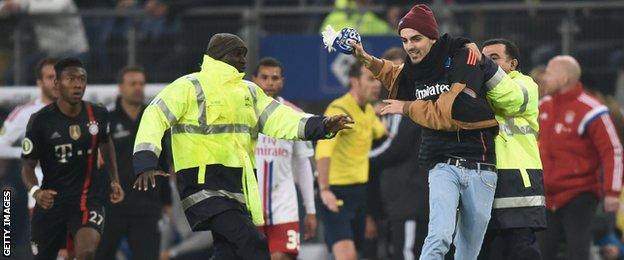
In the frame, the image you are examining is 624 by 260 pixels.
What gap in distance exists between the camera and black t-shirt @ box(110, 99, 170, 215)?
1548 centimetres

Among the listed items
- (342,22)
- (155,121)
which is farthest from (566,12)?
(155,121)

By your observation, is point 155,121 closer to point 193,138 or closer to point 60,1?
point 193,138

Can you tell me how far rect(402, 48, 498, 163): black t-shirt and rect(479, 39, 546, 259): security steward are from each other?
0.25m

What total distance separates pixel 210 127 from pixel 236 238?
858 millimetres

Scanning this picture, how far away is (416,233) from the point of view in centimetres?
1449

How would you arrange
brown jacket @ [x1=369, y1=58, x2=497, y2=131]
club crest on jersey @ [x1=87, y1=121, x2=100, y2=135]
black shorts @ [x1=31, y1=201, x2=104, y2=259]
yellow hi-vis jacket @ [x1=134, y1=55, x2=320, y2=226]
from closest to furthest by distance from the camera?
brown jacket @ [x1=369, y1=58, x2=497, y2=131] < yellow hi-vis jacket @ [x1=134, y1=55, x2=320, y2=226] < black shorts @ [x1=31, y1=201, x2=104, y2=259] < club crest on jersey @ [x1=87, y1=121, x2=100, y2=135]

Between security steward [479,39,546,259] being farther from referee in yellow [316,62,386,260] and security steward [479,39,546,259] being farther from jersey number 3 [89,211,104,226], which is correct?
jersey number 3 [89,211,104,226]

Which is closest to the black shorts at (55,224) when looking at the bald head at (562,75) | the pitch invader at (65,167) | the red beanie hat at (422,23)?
the pitch invader at (65,167)

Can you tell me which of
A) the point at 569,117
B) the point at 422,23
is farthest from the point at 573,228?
the point at 422,23

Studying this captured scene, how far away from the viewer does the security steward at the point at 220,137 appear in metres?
11.1

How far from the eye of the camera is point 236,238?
11.0 meters

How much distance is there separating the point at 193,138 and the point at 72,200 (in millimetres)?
2722

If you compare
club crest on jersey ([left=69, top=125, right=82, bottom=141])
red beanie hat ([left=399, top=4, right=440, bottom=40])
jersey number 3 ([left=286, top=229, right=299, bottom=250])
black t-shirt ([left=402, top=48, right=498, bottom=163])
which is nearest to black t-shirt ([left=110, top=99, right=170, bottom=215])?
club crest on jersey ([left=69, top=125, right=82, bottom=141])

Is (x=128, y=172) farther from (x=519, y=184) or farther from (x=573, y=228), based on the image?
(x=519, y=184)
